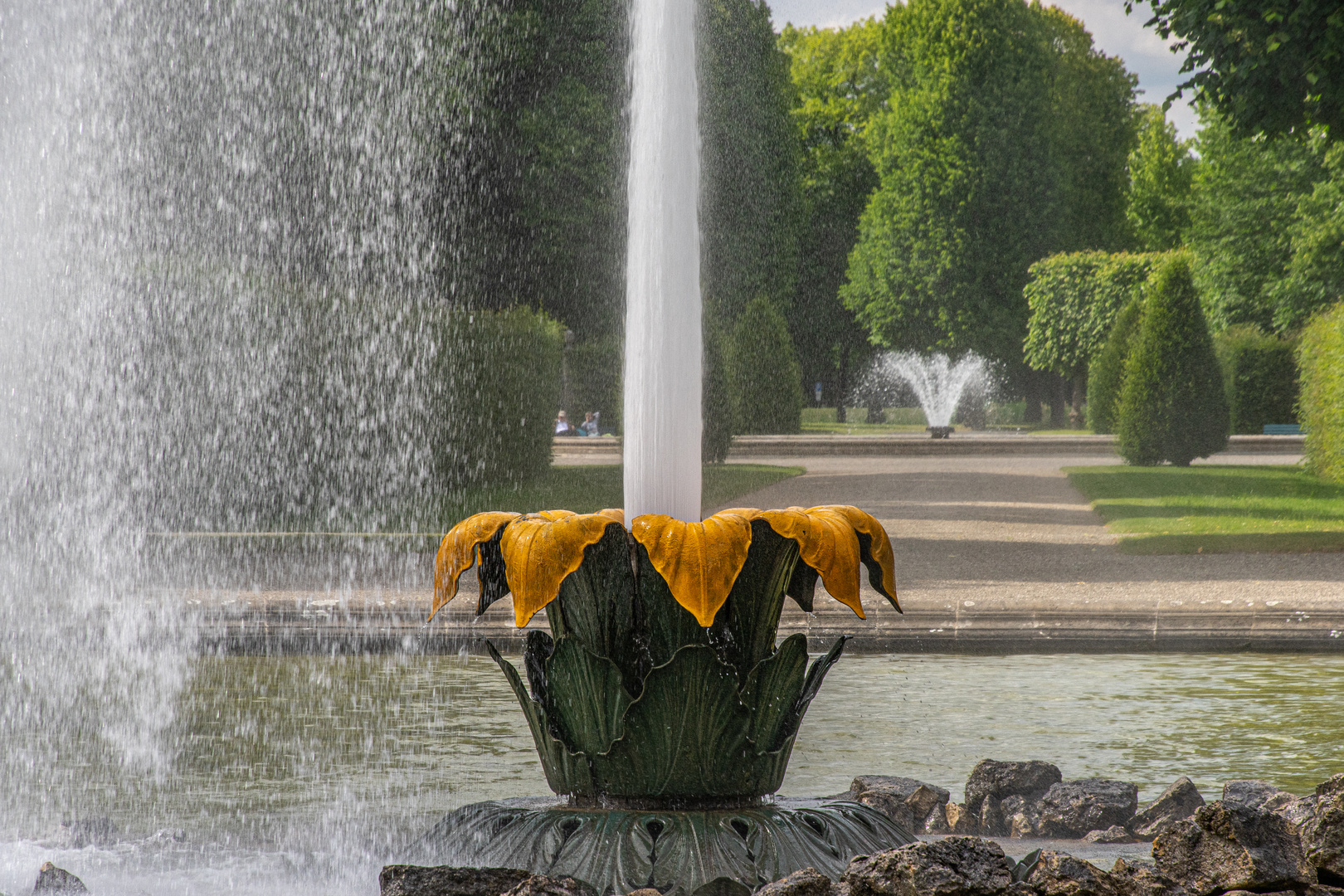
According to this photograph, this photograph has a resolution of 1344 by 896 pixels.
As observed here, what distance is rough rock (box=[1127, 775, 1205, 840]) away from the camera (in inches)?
140

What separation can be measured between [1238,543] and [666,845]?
1077 cm

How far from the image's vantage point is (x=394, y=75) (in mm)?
17391

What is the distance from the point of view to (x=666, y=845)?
2740 millimetres

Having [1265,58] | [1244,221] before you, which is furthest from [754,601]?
[1244,221]

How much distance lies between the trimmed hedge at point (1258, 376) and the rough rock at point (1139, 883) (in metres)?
31.1

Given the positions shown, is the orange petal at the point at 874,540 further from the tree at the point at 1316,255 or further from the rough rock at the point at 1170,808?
the tree at the point at 1316,255

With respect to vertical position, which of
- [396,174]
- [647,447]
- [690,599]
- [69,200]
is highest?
[396,174]

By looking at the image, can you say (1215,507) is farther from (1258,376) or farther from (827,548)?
(1258,376)

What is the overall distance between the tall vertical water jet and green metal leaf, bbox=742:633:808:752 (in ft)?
1.36

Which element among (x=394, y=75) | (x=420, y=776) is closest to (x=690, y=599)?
(x=420, y=776)

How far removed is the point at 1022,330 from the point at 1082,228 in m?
5.01

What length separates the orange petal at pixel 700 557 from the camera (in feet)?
8.57

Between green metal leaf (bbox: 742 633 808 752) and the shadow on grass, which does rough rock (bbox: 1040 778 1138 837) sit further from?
the shadow on grass

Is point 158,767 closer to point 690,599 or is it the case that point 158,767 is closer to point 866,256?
point 690,599
